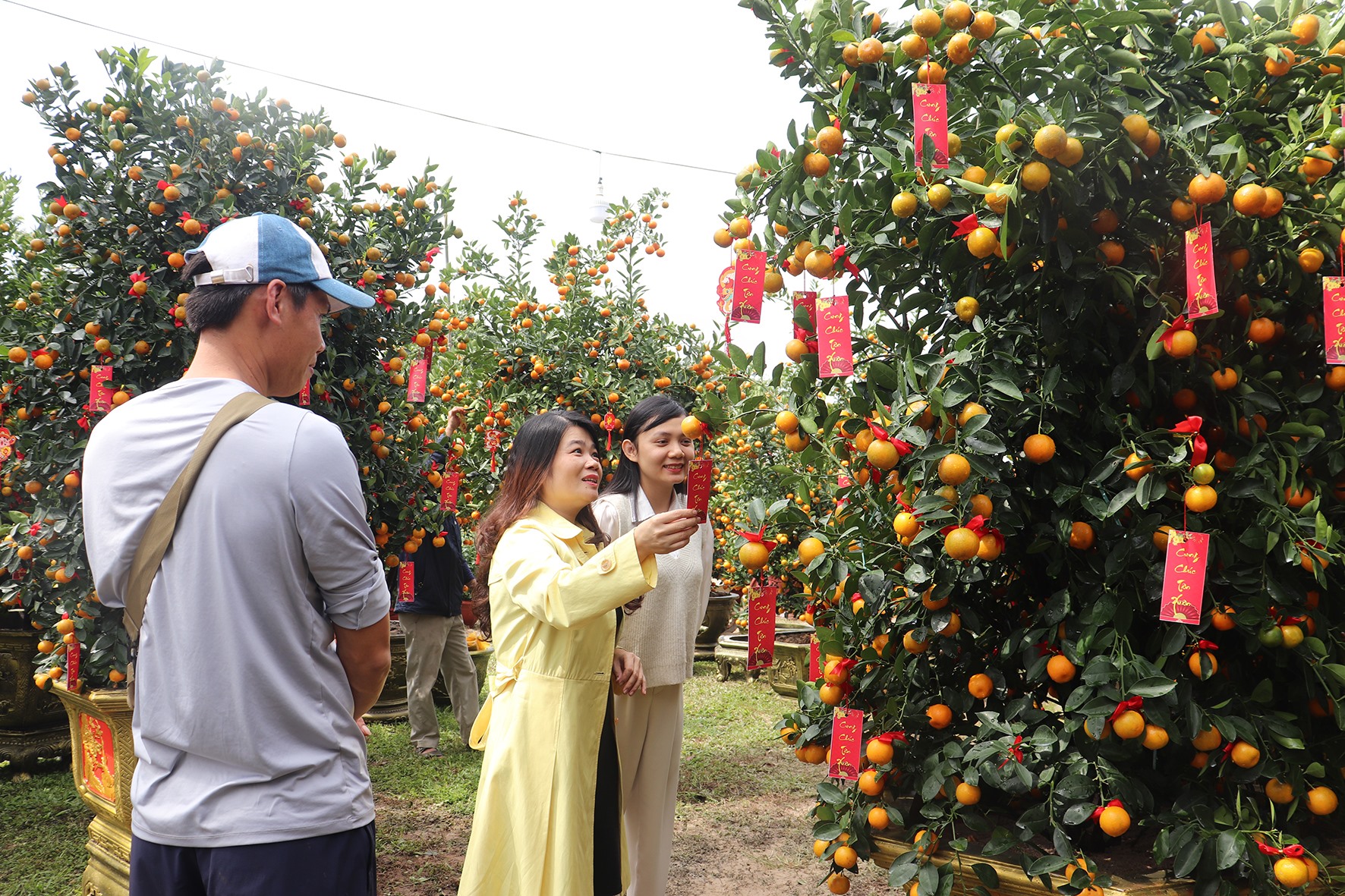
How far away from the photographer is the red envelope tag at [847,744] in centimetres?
153

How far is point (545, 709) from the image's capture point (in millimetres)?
2066

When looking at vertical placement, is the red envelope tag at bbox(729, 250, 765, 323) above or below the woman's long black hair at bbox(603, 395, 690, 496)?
above

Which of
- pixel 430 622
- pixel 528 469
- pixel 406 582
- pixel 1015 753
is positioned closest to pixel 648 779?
pixel 528 469

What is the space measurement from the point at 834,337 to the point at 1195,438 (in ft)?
1.82

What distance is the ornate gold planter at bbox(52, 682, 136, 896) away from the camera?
253 centimetres

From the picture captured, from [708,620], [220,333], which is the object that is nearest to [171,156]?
[220,333]

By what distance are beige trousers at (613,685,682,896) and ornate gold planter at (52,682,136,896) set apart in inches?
53.6

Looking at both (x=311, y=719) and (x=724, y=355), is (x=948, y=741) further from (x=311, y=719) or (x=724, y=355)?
(x=311, y=719)

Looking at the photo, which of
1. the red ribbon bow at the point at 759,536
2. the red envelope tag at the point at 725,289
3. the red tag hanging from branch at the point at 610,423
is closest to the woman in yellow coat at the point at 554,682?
the red ribbon bow at the point at 759,536

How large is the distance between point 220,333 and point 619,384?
311 centimetres

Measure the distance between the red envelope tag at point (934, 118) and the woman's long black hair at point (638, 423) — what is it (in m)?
1.45

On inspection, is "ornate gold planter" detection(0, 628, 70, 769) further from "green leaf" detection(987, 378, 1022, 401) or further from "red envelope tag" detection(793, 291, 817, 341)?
"green leaf" detection(987, 378, 1022, 401)

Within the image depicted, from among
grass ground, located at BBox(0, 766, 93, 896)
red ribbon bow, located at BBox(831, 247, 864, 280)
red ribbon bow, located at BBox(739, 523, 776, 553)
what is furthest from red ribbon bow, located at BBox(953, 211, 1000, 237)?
grass ground, located at BBox(0, 766, 93, 896)

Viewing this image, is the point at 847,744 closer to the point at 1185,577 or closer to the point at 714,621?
the point at 1185,577
